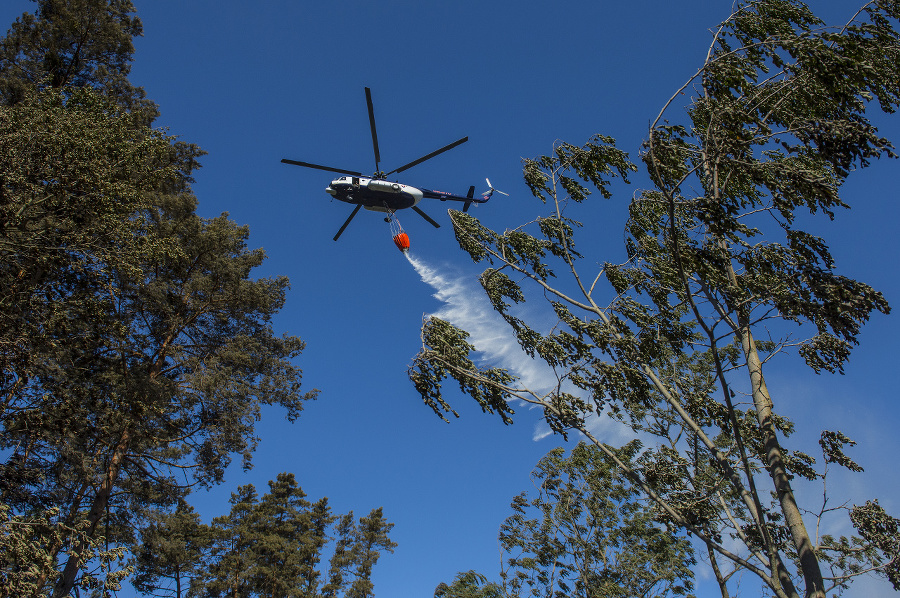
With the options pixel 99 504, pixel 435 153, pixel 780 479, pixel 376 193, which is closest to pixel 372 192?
pixel 376 193

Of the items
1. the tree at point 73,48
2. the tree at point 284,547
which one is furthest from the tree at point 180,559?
the tree at point 73,48

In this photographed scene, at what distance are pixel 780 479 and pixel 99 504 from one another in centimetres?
1353

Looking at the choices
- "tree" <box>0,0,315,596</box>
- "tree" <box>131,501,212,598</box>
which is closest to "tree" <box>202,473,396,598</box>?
"tree" <box>131,501,212,598</box>

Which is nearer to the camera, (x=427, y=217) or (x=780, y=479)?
(x=780, y=479)

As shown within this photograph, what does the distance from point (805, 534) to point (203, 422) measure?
13799 mm

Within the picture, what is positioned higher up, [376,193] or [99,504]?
[376,193]

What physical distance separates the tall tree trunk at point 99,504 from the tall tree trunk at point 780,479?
11.7 metres

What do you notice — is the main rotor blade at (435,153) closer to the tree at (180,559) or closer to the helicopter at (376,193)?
the helicopter at (376,193)

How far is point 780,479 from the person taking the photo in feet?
20.7

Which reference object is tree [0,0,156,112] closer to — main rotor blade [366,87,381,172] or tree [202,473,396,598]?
main rotor blade [366,87,381,172]

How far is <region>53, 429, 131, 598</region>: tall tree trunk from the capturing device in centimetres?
1102

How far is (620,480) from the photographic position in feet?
58.2

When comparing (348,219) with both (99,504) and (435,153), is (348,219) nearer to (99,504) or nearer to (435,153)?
(435,153)

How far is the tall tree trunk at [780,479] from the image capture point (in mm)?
5641
